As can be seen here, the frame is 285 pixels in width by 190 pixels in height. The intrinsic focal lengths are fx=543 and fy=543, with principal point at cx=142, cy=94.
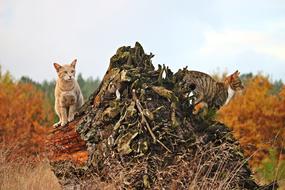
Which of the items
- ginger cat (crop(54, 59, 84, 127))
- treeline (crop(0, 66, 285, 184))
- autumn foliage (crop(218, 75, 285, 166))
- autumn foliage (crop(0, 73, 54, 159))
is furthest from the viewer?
autumn foliage (crop(0, 73, 54, 159))

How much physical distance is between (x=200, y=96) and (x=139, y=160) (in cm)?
350

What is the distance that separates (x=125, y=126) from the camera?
6.83m

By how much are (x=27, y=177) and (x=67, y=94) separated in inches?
65.6

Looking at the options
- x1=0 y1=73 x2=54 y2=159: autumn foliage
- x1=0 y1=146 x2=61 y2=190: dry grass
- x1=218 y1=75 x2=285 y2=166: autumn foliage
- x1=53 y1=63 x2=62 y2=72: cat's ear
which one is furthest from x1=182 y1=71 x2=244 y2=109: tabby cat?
x1=0 y1=73 x2=54 y2=159: autumn foliage

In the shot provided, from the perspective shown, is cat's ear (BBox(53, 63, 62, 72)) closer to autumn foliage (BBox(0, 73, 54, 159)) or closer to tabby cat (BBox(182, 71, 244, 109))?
tabby cat (BBox(182, 71, 244, 109))

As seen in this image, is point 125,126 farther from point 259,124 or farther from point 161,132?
point 259,124

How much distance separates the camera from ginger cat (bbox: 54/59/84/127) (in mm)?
8523

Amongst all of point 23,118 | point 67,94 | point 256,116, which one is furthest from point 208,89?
point 23,118

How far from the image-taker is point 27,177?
9.16 metres

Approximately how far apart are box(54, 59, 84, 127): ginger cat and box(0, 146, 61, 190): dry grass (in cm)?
97

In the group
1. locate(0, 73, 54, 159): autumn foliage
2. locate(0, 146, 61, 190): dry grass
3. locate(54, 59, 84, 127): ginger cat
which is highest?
locate(0, 73, 54, 159): autumn foliage

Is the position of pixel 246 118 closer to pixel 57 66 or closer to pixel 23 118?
pixel 23 118

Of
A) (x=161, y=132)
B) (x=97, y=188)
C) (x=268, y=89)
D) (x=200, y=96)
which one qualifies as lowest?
(x=97, y=188)

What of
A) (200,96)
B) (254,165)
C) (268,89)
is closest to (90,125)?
(200,96)
